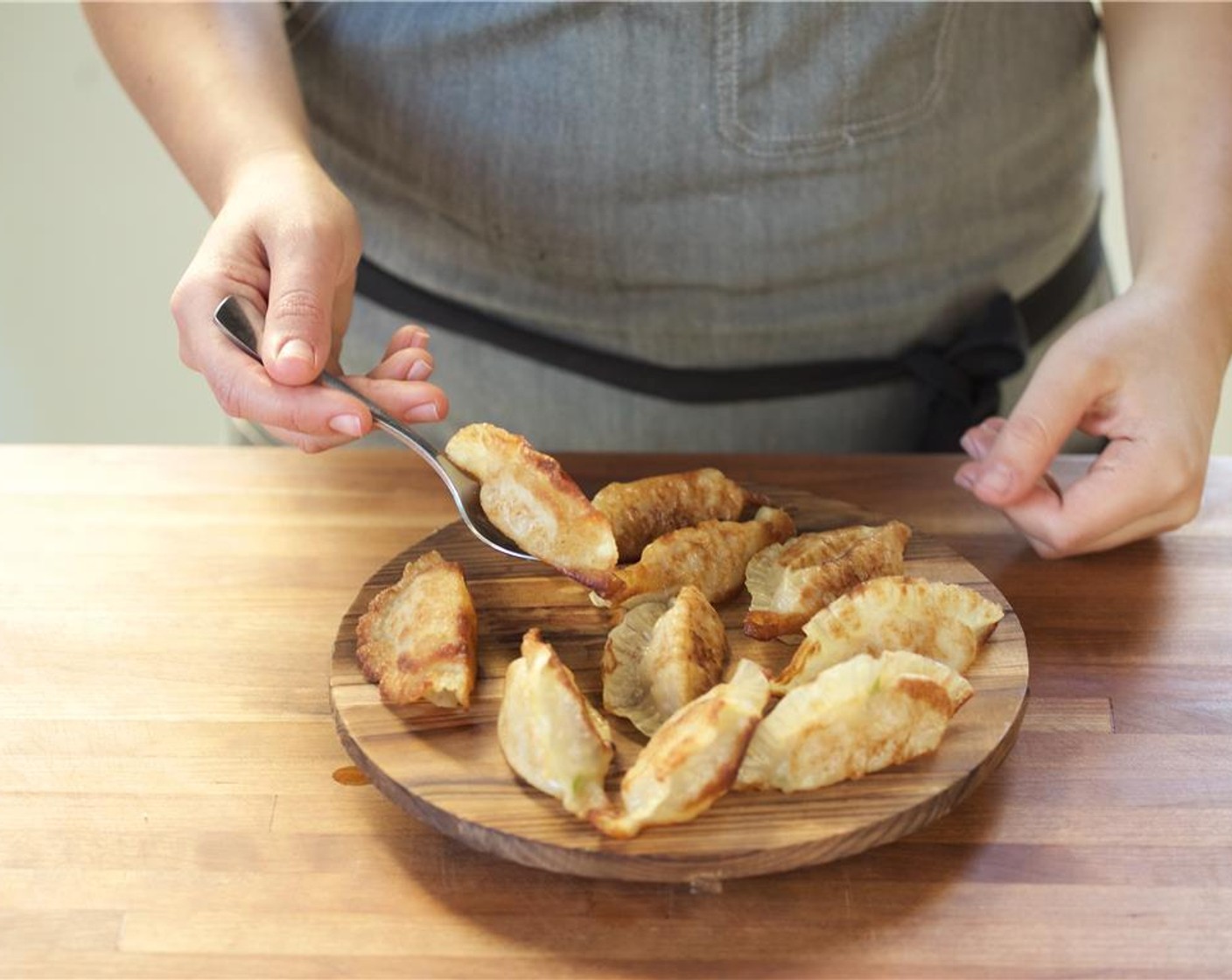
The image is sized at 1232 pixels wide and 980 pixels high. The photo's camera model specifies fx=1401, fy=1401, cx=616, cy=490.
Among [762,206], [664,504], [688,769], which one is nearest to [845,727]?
[688,769]

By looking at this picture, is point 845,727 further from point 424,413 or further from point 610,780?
point 424,413

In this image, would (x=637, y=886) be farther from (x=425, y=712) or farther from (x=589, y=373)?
(x=589, y=373)

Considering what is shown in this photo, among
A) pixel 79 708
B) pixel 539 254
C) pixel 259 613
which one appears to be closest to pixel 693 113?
pixel 539 254

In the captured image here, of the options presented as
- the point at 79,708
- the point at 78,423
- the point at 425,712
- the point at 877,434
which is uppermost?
the point at 425,712

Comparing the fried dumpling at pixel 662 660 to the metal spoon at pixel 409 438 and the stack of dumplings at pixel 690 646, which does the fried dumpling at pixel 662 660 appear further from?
the metal spoon at pixel 409 438

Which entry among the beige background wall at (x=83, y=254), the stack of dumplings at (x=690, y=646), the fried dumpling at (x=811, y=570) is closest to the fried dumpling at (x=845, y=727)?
the stack of dumplings at (x=690, y=646)

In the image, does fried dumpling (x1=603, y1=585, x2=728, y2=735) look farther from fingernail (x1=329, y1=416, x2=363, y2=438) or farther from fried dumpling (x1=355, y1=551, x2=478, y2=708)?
fingernail (x1=329, y1=416, x2=363, y2=438)

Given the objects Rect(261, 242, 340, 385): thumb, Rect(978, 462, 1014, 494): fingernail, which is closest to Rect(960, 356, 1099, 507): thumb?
Rect(978, 462, 1014, 494): fingernail
